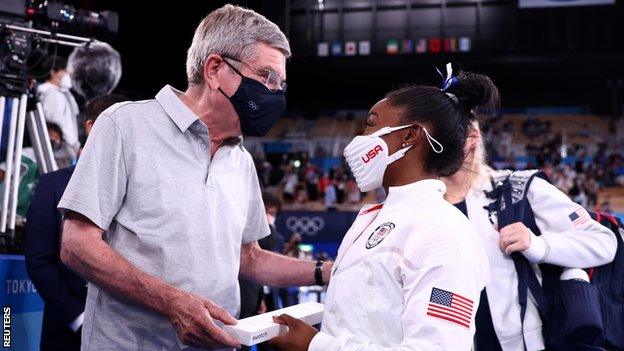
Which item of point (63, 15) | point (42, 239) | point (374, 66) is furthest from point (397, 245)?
point (374, 66)

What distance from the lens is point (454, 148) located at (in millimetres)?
1704

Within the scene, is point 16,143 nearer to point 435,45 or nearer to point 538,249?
point 538,249

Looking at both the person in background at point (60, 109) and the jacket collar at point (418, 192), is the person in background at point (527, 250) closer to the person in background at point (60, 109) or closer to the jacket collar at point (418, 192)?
the jacket collar at point (418, 192)

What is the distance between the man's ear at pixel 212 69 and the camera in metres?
1.95

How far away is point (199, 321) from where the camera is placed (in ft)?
5.16

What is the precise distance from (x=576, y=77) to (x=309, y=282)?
17056 mm

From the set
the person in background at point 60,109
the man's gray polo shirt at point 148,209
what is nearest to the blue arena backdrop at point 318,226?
the person in background at point 60,109

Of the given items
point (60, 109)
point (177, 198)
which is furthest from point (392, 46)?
point (177, 198)

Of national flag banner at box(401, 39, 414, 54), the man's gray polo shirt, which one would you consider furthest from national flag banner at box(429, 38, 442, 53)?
the man's gray polo shirt

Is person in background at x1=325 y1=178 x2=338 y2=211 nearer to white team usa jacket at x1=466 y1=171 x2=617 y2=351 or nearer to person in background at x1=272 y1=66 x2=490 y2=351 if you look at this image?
white team usa jacket at x1=466 y1=171 x2=617 y2=351

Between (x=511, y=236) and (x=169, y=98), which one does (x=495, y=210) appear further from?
(x=169, y=98)

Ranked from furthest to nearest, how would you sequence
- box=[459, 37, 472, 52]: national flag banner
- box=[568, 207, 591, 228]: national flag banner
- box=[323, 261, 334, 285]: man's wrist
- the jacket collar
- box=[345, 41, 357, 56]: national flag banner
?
1. box=[345, 41, 357, 56]: national flag banner
2. box=[459, 37, 472, 52]: national flag banner
3. box=[568, 207, 591, 228]: national flag banner
4. box=[323, 261, 334, 285]: man's wrist
5. the jacket collar

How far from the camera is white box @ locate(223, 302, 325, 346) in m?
1.51

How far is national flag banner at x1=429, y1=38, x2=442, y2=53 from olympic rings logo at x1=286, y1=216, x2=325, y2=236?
6.81 m
